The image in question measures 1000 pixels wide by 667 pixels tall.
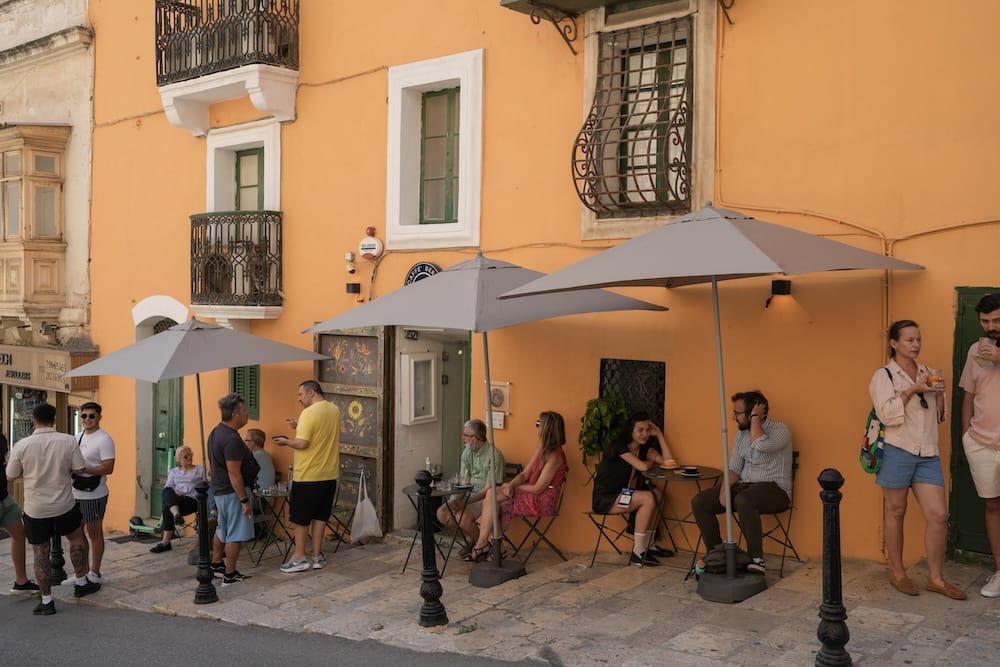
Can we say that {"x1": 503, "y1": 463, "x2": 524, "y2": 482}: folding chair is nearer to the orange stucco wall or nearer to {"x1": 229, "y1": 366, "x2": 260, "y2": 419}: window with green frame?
the orange stucco wall

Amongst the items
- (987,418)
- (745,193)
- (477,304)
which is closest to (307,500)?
(477,304)

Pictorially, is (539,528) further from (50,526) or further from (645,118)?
(50,526)

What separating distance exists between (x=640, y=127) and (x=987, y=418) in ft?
12.0

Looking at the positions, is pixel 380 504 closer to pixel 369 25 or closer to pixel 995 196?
pixel 369 25

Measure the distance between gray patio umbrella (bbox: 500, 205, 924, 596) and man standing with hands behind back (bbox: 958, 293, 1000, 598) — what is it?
2.56ft

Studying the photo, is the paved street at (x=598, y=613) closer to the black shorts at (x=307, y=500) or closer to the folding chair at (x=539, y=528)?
the folding chair at (x=539, y=528)

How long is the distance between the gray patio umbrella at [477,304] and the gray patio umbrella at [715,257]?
2.18 feet

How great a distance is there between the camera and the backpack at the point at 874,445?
6934mm

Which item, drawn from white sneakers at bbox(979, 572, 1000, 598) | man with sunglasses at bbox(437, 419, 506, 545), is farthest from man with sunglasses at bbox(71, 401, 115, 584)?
white sneakers at bbox(979, 572, 1000, 598)

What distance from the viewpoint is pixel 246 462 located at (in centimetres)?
941

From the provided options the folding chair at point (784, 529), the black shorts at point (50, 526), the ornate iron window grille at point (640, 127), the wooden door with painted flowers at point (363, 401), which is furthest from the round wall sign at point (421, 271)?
the folding chair at point (784, 529)

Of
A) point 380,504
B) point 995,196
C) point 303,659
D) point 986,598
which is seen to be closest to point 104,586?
point 380,504

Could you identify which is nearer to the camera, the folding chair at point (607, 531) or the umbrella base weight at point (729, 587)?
the umbrella base weight at point (729, 587)

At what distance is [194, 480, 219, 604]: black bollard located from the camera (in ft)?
28.6
